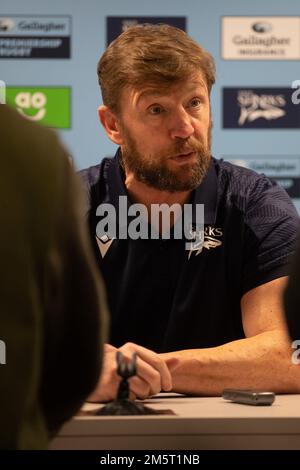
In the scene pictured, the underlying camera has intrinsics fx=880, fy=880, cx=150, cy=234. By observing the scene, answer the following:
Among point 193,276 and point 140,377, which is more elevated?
point 193,276

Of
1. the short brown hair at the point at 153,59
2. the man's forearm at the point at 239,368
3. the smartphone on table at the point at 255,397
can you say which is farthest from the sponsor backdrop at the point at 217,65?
the smartphone on table at the point at 255,397

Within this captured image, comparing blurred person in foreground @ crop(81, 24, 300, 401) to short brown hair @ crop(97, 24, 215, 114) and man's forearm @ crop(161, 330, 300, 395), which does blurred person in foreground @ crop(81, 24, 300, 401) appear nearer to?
short brown hair @ crop(97, 24, 215, 114)

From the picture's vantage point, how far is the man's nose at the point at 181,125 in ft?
7.66

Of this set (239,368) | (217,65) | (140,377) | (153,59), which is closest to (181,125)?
(153,59)

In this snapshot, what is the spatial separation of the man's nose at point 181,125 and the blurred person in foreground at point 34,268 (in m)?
1.48

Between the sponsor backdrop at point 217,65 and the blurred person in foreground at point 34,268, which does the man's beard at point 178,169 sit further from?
the blurred person in foreground at point 34,268

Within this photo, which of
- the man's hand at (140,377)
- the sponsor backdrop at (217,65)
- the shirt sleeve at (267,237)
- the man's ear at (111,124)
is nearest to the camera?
the man's hand at (140,377)

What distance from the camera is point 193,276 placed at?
236 cm

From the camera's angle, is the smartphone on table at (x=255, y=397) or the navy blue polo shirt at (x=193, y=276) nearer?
the smartphone on table at (x=255, y=397)

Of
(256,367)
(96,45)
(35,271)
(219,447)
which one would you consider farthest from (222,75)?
(35,271)

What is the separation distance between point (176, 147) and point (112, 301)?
45 cm

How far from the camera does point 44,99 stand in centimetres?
373

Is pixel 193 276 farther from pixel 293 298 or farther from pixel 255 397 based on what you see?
pixel 293 298

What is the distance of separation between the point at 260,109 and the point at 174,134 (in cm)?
145
